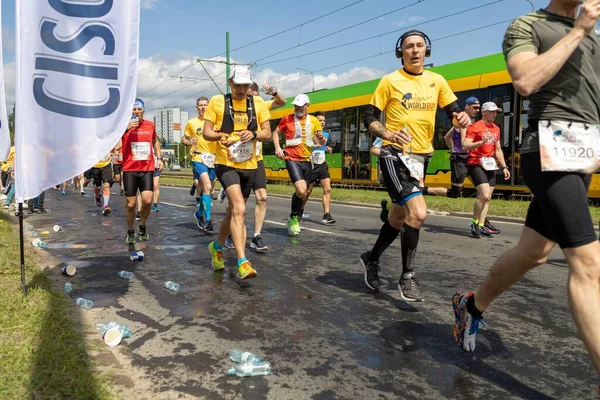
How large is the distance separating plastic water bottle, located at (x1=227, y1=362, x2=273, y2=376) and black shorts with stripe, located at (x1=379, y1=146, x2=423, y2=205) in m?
1.83

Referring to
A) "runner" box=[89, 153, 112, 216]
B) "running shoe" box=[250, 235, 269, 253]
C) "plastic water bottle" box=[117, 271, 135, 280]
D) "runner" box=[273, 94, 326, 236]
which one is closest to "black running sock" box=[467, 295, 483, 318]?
"plastic water bottle" box=[117, 271, 135, 280]

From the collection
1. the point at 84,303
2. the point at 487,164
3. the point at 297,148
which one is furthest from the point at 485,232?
the point at 84,303

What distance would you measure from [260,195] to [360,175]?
48.4 ft

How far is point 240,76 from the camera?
5113mm

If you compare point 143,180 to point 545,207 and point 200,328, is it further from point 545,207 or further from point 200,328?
point 545,207

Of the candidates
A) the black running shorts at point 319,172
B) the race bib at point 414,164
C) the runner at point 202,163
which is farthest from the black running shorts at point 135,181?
the race bib at point 414,164

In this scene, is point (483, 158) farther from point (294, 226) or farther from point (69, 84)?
point (69, 84)

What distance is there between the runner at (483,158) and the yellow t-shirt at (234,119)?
3.85m

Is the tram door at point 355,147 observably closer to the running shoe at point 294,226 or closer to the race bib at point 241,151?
the running shoe at point 294,226

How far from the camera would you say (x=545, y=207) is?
2.37 meters

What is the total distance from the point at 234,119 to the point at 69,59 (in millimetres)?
1932

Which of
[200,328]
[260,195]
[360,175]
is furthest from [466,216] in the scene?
[360,175]

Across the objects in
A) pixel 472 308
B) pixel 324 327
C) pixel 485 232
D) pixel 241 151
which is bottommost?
pixel 324 327

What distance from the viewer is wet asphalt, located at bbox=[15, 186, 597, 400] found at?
8.83ft
